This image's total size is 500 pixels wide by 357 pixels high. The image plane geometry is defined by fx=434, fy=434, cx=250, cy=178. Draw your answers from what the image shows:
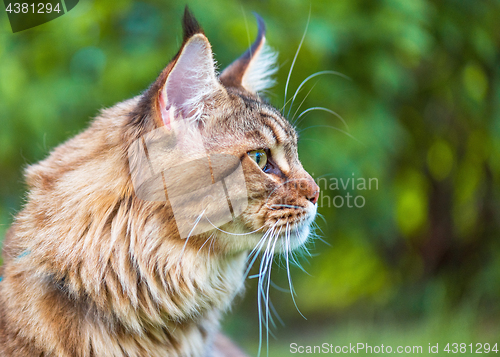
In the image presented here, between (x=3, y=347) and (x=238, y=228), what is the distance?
3.18 ft

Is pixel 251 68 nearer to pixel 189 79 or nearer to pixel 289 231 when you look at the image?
pixel 189 79

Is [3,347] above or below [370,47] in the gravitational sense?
below

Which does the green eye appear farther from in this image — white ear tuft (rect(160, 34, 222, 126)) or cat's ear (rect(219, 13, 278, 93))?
cat's ear (rect(219, 13, 278, 93))

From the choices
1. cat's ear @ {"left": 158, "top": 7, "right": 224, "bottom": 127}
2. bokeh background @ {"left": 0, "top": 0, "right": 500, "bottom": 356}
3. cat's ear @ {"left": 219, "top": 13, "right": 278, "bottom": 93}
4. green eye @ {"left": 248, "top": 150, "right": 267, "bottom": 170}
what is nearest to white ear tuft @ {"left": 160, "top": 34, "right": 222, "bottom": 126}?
cat's ear @ {"left": 158, "top": 7, "right": 224, "bottom": 127}

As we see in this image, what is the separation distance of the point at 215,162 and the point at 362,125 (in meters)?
1.80

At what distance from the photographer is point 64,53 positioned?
281cm

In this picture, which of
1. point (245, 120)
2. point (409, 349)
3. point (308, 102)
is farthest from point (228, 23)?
point (409, 349)

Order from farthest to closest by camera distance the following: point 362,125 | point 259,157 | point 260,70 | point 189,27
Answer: point 362,125 → point 260,70 → point 259,157 → point 189,27

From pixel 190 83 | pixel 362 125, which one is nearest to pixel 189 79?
pixel 190 83

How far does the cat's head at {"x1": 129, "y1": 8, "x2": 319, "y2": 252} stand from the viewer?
1579 millimetres

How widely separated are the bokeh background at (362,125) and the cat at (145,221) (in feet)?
2.08

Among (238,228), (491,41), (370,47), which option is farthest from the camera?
(491,41)

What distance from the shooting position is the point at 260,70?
2398 mm

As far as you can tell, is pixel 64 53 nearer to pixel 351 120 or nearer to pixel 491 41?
pixel 351 120
